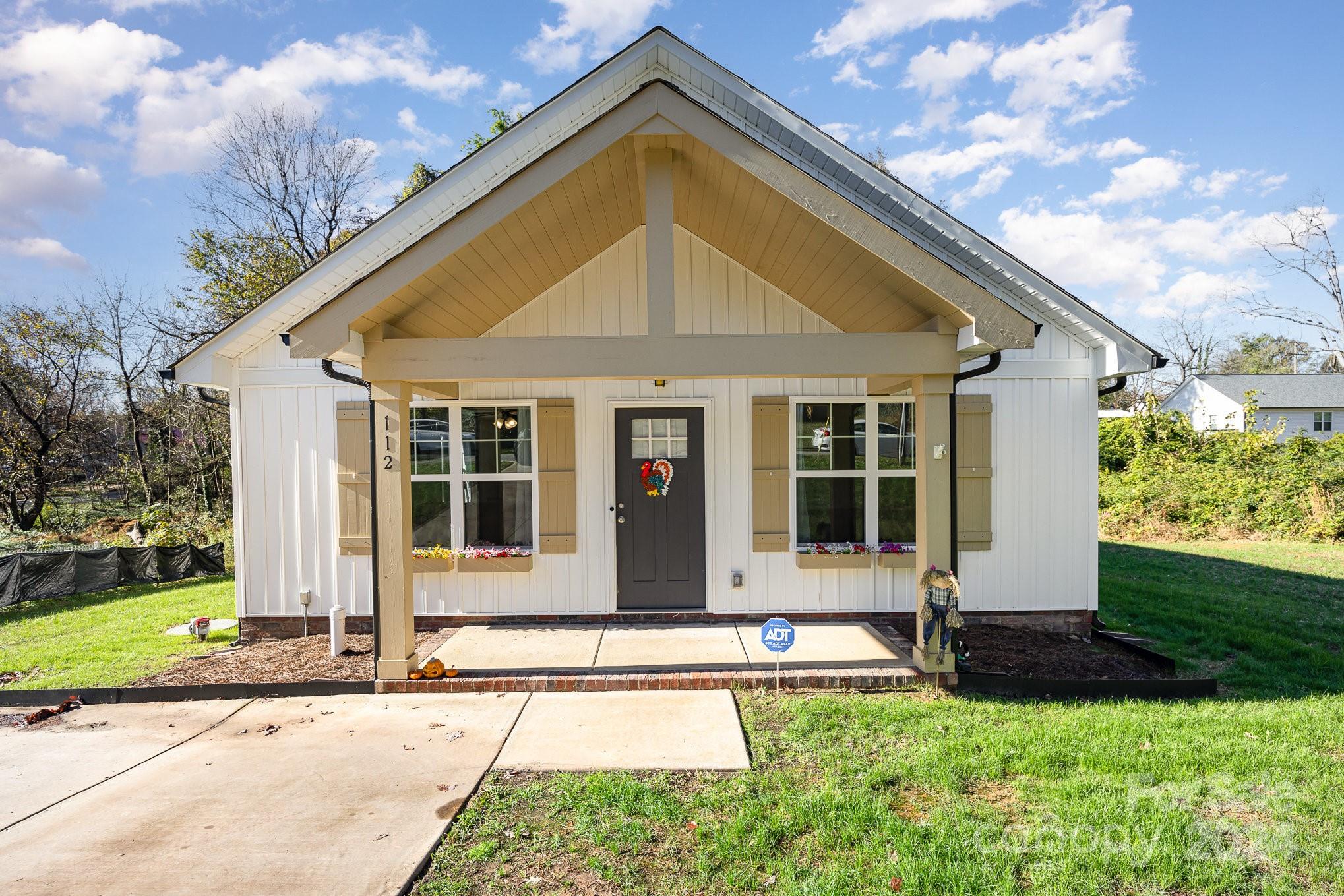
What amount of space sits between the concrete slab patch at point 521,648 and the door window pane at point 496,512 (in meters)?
0.79

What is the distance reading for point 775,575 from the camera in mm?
5969

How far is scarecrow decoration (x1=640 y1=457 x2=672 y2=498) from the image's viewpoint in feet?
19.5

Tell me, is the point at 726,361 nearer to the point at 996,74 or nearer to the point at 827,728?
the point at 827,728

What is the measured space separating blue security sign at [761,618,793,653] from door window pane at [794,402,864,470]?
2.04 metres

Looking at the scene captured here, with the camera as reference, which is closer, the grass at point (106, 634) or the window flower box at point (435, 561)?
the grass at point (106, 634)

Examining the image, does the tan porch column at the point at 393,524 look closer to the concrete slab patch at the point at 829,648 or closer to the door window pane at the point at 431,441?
the door window pane at the point at 431,441

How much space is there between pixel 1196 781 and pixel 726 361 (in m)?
3.27

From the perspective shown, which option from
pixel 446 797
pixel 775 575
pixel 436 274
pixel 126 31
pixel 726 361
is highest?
pixel 126 31

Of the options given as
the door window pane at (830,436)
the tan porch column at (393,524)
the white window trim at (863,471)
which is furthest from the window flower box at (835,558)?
the tan porch column at (393,524)

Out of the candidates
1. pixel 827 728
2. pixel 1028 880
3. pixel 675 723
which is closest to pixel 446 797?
pixel 675 723

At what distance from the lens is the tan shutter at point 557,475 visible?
5.84 metres

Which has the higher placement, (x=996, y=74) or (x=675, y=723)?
(x=996, y=74)

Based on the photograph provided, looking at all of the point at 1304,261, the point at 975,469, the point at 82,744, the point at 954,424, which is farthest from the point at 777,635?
the point at 1304,261

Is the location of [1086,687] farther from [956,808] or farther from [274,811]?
[274,811]
